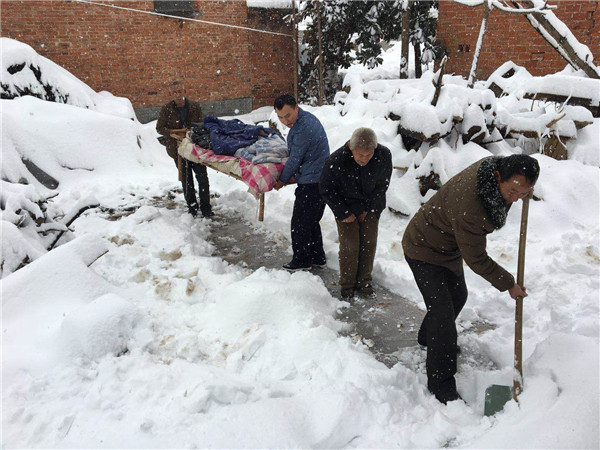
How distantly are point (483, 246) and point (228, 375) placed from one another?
5.77 feet

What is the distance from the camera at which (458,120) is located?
553 cm

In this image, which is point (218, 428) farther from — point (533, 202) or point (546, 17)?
point (546, 17)

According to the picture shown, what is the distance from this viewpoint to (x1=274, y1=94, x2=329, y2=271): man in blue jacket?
4090 millimetres

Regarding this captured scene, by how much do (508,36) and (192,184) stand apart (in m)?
7.07

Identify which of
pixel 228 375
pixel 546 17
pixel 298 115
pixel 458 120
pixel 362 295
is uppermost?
pixel 546 17

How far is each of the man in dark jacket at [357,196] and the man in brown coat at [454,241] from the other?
83 cm

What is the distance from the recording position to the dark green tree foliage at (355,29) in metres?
10.3

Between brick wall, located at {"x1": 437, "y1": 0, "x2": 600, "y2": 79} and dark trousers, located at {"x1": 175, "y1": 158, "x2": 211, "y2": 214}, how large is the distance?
6767 mm

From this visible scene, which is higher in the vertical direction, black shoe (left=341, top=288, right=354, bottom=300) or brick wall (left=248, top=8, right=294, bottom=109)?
brick wall (left=248, top=8, right=294, bottom=109)

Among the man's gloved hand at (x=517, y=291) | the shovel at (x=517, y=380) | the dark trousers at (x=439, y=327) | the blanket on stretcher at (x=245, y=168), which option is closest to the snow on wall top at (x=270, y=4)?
the blanket on stretcher at (x=245, y=168)

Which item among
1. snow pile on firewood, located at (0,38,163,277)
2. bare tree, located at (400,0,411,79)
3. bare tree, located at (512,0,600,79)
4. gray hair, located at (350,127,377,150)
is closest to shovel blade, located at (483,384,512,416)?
gray hair, located at (350,127,377,150)

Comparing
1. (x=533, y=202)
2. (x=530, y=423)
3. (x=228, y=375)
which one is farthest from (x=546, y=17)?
(x=228, y=375)

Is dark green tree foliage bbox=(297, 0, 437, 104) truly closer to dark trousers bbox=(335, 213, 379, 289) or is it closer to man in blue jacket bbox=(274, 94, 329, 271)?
man in blue jacket bbox=(274, 94, 329, 271)

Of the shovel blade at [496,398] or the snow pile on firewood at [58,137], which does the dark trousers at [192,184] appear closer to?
the snow pile on firewood at [58,137]
